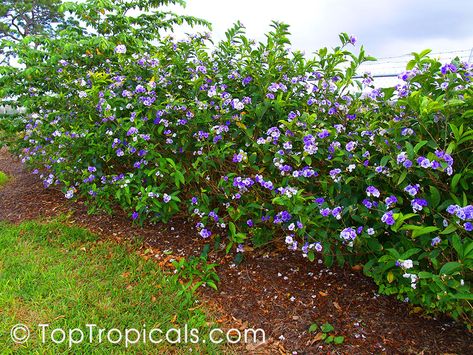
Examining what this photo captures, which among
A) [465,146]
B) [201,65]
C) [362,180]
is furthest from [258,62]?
[465,146]

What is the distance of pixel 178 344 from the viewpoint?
7.44 feet

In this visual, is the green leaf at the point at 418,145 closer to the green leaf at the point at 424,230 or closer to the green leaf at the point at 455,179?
the green leaf at the point at 455,179

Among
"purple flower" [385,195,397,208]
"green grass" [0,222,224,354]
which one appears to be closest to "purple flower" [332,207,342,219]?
"purple flower" [385,195,397,208]

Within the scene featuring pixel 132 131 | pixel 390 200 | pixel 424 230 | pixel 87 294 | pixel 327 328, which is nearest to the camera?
pixel 424 230

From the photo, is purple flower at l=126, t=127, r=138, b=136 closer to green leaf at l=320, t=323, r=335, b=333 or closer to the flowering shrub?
the flowering shrub

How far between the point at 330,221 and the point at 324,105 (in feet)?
2.92

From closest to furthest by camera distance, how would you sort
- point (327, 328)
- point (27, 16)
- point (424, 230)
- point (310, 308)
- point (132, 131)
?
1. point (424, 230)
2. point (327, 328)
3. point (310, 308)
4. point (132, 131)
5. point (27, 16)

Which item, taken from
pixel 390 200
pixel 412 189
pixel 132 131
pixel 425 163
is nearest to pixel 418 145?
pixel 425 163

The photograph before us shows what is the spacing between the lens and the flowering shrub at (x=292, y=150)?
6.60 ft

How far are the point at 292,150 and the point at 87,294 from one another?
1739 millimetres

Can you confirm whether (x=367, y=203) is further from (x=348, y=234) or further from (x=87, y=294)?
(x=87, y=294)

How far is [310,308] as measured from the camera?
8.16 feet

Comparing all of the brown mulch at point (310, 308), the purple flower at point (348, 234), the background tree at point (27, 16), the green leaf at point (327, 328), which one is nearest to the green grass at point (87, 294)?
the brown mulch at point (310, 308)

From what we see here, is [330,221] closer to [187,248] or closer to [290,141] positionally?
[290,141]
